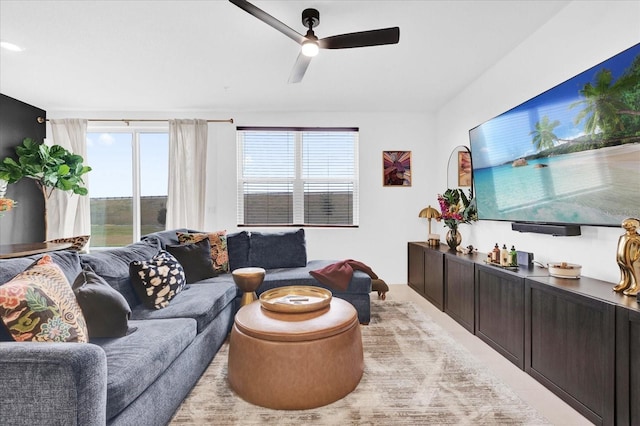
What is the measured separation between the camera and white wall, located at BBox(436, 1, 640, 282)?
74.0 inches

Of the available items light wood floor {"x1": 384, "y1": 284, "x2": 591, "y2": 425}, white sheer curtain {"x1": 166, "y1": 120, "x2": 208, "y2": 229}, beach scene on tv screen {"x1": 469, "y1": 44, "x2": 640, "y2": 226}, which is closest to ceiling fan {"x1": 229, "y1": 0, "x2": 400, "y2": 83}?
beach scene on tv screen {"x1": 469, "y1": 44, "x2": 640, "y2": 226}

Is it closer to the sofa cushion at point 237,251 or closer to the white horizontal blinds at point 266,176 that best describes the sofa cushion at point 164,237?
the sofa cushion at point 237,251

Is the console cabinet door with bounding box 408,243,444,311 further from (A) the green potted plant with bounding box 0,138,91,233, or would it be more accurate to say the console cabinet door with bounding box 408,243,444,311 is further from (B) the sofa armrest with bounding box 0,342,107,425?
(A) the green potted plant with bounding box 0,138,91,233

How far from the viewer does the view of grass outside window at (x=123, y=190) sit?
4.59m

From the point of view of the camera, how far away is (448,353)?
7.80 feet

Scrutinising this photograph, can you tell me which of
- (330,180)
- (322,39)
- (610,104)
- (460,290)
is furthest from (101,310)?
(330,180)

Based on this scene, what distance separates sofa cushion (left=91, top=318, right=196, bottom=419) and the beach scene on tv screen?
2648 mm

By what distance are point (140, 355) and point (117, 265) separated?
1050 mm

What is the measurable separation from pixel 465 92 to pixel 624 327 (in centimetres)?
307

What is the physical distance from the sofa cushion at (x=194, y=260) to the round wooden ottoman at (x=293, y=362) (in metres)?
1.31

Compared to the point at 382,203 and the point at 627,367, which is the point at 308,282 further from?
the point at 627,367

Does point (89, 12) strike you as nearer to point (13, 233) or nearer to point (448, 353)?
point (13, 233)

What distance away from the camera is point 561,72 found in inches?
89.4

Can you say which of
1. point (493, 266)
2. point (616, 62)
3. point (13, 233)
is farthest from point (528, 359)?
point (13, 233)
